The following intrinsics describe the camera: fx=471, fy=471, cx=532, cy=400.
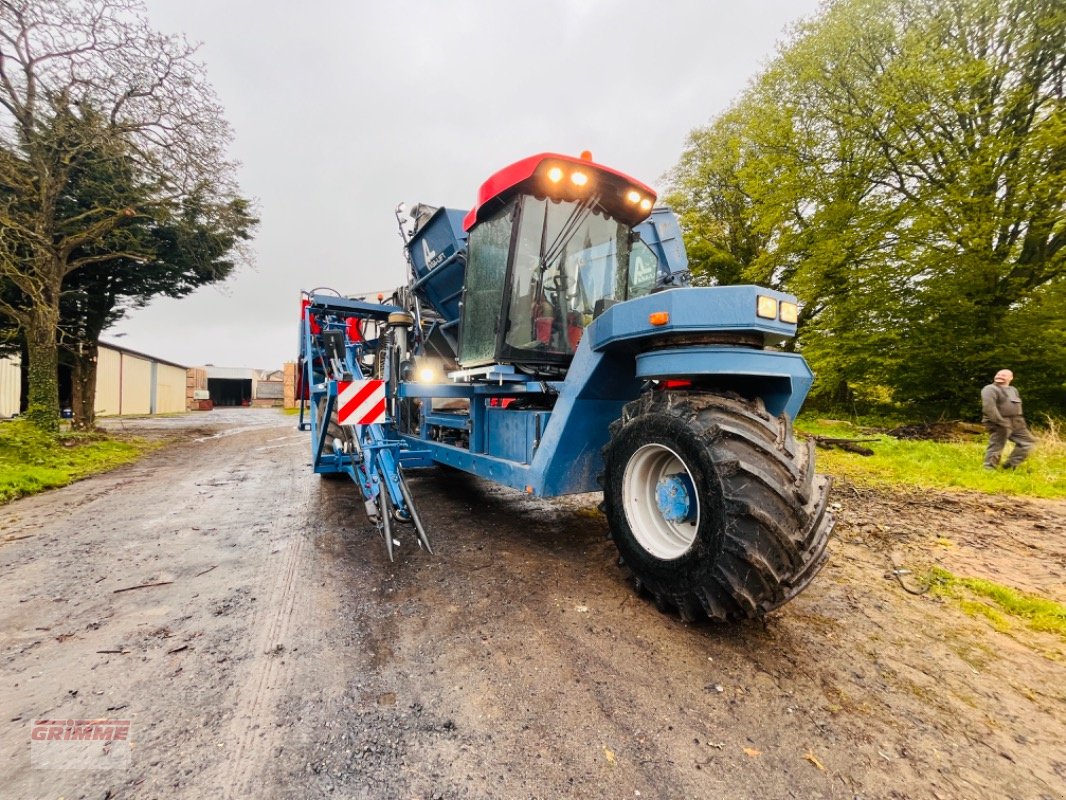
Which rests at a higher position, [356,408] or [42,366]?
[42,366]

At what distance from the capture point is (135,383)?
23953 millimetres

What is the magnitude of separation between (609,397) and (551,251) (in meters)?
1.23

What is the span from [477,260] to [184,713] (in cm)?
338

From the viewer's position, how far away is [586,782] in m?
1.49

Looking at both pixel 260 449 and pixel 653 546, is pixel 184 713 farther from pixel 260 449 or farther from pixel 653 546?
pixel 260 449

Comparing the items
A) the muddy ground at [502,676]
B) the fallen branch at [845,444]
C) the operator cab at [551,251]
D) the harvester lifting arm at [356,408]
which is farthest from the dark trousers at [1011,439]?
the harvester lifting arm at [356,408]

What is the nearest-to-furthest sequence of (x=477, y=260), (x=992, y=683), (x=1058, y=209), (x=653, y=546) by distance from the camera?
(x=992, y=683) → (x=653, y=546) → (x=477, y=260) → (x=1058, y=209)

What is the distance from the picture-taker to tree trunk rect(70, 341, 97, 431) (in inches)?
431

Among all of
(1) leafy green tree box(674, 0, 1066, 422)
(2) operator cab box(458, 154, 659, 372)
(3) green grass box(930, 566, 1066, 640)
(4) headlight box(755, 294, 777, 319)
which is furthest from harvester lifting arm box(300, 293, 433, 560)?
(1) leafy green tree box(674, 0, 1066, 422)

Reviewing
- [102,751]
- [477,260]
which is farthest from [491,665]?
[477,260]

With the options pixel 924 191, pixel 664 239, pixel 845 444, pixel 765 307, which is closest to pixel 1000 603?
pixel 765 307

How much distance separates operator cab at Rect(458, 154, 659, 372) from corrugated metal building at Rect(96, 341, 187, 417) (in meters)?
21.0

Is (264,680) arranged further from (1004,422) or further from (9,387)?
(9,387)

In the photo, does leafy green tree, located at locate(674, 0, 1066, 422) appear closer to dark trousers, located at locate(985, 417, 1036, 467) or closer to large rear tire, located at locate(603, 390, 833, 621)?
dark trousers, located at locate(985, 417, 1036, 467)
